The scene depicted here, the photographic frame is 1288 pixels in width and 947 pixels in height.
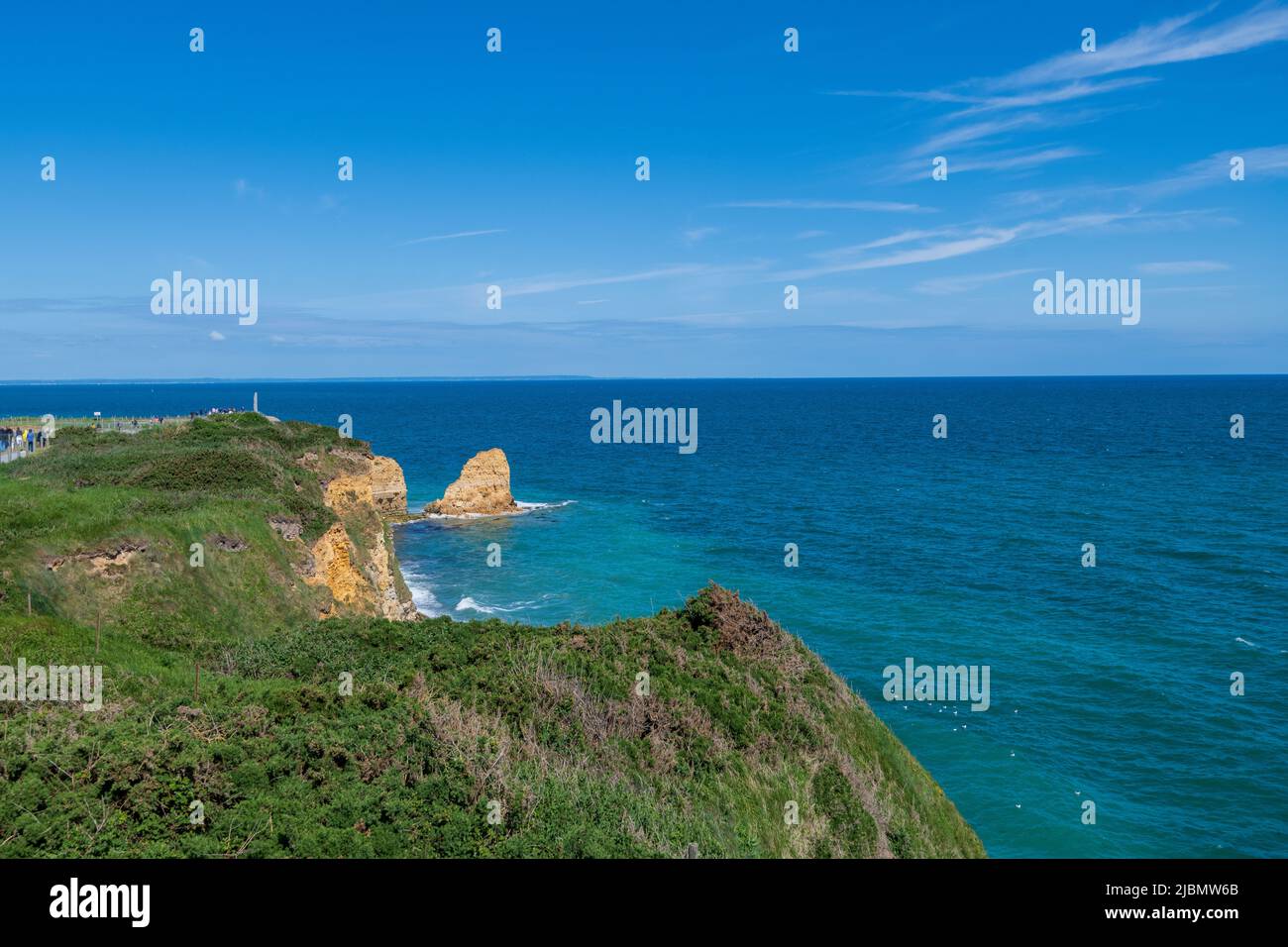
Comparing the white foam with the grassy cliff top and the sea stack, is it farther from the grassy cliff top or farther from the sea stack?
the sea stack

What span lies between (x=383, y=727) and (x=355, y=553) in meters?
25.0

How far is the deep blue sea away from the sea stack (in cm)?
502

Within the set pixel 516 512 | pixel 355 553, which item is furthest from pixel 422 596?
pixel 516 512

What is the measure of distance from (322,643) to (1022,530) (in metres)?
54.1

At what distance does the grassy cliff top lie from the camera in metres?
10.1

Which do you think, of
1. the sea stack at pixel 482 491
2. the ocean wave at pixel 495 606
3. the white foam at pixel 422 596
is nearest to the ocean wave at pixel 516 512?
the sea stack at pixel 482 491

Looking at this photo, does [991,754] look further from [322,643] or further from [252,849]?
[252,849]

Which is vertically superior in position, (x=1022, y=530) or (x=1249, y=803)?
(x=1022, y=530)

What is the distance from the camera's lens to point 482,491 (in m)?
73.4

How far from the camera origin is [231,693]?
556 inches

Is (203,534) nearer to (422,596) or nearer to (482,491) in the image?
(422,596)

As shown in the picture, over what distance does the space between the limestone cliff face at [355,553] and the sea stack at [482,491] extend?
2307 centimetres
